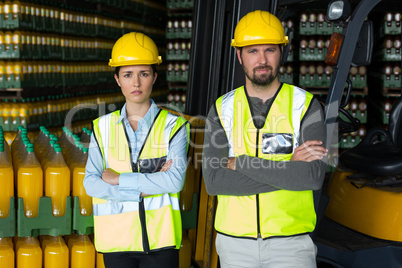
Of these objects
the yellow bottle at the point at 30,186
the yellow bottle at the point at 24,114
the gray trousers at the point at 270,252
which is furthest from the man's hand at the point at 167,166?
the yellow bottle at the point at 24,114

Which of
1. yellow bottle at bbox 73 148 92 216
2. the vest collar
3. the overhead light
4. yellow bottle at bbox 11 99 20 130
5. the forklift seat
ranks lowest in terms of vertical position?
yellow bottle at bbox 11 99 20 130

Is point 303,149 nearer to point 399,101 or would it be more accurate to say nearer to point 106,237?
point 106,237

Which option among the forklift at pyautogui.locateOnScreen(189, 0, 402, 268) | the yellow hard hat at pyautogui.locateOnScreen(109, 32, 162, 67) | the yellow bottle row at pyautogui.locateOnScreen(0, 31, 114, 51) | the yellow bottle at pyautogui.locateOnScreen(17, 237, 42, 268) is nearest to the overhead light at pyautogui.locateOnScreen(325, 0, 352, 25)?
the forklift at pyautogui.locateOnScreen(189, 0, 402, 268)

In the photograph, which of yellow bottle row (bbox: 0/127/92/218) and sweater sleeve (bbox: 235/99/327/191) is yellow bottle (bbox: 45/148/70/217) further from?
sweater sleeve (bbox: 235/99/327/191)

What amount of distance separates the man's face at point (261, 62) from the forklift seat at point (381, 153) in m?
1.61

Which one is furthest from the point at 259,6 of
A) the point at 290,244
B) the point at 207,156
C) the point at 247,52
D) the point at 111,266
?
the point at 111,266

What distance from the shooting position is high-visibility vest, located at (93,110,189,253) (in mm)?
2775

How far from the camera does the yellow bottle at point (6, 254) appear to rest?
3.34m

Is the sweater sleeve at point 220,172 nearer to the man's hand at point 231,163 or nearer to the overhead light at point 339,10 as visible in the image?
the man's hand at point 231,163

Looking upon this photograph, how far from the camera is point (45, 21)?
823 centimetres

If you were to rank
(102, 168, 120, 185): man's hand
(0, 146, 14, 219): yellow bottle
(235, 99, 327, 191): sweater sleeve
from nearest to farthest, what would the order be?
(235, 99, 327, 191): sweater sleeve → (102, 168, 120, 185): man's hand → (0, 146, 14, 219): yellow bottle

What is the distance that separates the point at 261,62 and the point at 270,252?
3.15 ft

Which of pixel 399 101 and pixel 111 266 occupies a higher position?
pixel 399 101

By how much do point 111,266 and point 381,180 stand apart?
2194 mm
